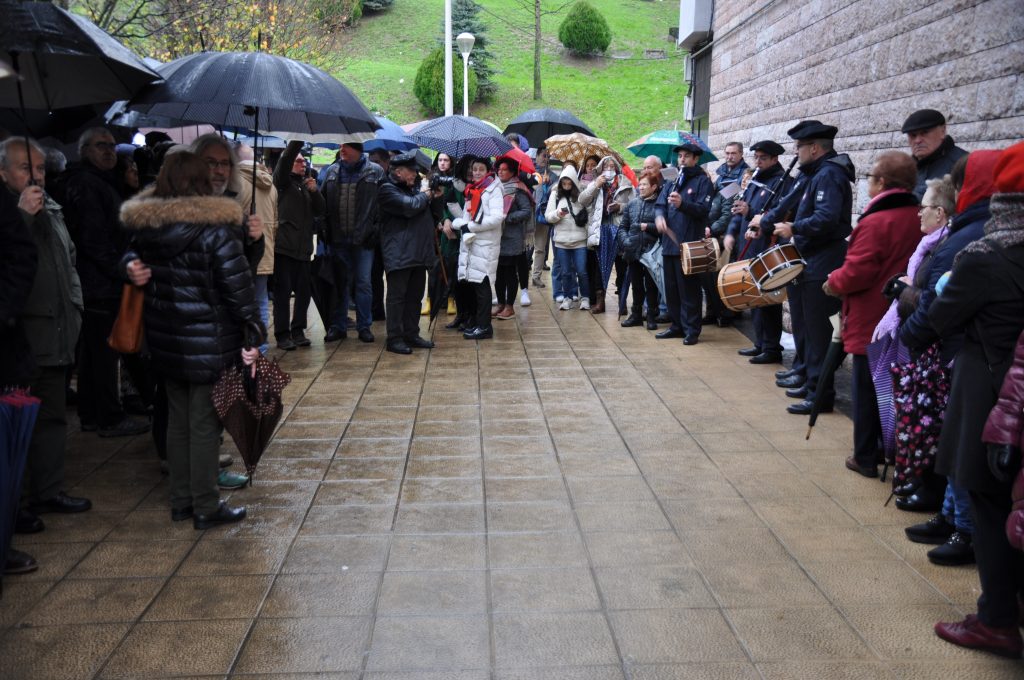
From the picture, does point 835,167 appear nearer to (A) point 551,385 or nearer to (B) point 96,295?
(A) point 551,385

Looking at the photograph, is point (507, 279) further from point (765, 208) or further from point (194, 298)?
point (194, 298)

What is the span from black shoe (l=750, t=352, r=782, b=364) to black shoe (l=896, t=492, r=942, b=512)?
387 centimetres

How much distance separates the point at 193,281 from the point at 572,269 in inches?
313

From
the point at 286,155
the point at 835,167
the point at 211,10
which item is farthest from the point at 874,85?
the point at 211,10

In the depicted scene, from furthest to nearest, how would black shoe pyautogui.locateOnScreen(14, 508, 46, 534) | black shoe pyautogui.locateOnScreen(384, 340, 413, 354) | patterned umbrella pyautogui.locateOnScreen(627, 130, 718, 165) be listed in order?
1. patterned umbrella pyautogui.locateOnScreen(627, 130, 718, 165)
2. black shoe pyautogui.locateOnScreen(384, 340, 413, 354)
3. black shoe pyautogui.locateOnScreen(14, 508, 46, 534)

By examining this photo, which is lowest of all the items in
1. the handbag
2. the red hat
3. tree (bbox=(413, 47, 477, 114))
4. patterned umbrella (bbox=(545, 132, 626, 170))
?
the handbag

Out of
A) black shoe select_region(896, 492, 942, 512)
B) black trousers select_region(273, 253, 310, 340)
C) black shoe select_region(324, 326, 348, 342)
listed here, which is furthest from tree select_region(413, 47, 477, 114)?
black shoe select_region(896, 492, 942, 512)

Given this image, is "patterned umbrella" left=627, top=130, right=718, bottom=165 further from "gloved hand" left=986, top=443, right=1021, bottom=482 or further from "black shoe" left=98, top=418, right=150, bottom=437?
"gloved hand" left=986, top=443, right=1021, bottom=482

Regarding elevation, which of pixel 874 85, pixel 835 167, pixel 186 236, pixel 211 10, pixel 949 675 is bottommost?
pixel 949 675

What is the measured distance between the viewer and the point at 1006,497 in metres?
3.47

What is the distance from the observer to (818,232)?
6883 millimetres

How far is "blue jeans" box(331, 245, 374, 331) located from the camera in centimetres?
960

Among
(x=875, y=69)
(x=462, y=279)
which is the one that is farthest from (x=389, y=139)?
(x=875, y=69)

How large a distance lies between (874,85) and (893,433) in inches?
185
